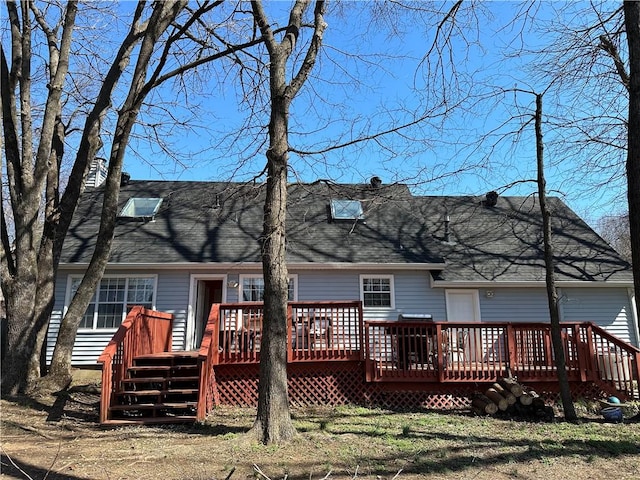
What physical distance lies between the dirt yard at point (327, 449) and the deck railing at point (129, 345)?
0.61 m

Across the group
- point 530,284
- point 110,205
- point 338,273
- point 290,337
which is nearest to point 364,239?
point 338,273

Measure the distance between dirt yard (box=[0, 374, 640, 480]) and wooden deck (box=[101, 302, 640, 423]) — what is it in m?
0.88

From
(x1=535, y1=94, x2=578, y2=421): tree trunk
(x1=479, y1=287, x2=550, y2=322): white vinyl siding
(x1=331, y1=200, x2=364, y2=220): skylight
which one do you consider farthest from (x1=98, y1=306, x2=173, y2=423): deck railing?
(x1=479, y1=287, x2=550, y2=322): white vinyl siding

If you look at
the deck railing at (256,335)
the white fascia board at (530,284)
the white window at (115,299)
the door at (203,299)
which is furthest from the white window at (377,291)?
the white window at (115,299)

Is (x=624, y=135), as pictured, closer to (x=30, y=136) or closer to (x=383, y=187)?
(x=383, y=187)

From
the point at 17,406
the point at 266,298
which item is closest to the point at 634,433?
the point at 266,298

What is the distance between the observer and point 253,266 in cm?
1131

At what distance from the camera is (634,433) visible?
6.67m

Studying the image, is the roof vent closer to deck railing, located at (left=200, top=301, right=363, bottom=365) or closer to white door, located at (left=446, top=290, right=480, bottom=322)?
white door, located at (left=446, top=290, right=480, bottom=322)

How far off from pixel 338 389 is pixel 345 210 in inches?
255

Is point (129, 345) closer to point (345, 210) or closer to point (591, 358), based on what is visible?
point (345, 210)

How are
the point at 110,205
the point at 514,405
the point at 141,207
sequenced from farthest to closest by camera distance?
the point at 141,207
the point at 110,205
the point at 514,405

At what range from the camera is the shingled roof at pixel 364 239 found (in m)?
11.7

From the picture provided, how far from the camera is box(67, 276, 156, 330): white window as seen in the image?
37.6ft
